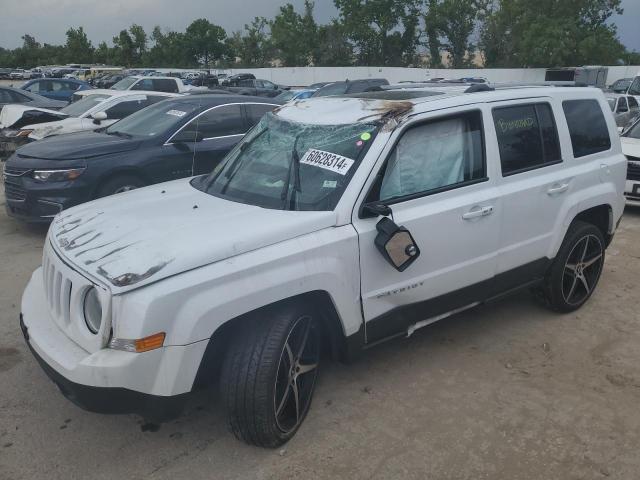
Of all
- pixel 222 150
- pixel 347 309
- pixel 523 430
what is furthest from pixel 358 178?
pixel 222 150

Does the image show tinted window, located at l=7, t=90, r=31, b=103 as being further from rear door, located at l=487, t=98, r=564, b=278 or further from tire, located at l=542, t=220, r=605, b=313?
tire, located at l=542, t=220, r=605, b=313

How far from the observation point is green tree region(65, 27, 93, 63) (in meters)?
79.7

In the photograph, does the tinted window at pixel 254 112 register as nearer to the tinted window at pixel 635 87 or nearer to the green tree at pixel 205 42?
the tinted window at pixel 635 87

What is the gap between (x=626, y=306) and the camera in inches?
193

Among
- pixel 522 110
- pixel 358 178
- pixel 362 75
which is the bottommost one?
pixel 358 178

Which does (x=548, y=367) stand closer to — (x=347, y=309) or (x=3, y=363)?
(x=347, y=309)

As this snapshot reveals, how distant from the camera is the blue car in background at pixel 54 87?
19489mm

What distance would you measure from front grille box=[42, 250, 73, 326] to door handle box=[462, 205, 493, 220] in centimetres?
231

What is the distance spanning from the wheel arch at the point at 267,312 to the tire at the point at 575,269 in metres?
2.09

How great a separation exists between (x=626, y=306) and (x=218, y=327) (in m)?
3.80

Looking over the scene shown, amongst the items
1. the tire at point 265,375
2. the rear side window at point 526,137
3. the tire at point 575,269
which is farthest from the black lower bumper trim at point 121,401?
the tire at point 575,269

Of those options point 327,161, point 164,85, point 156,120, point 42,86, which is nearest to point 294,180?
point 327,161

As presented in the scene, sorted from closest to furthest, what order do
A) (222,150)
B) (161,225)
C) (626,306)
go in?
(161,225) < (626,306) < (222,150)

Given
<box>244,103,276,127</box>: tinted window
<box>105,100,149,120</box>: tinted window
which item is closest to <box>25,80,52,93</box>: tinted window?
<box>105,100,149,120</box>: tinted window
